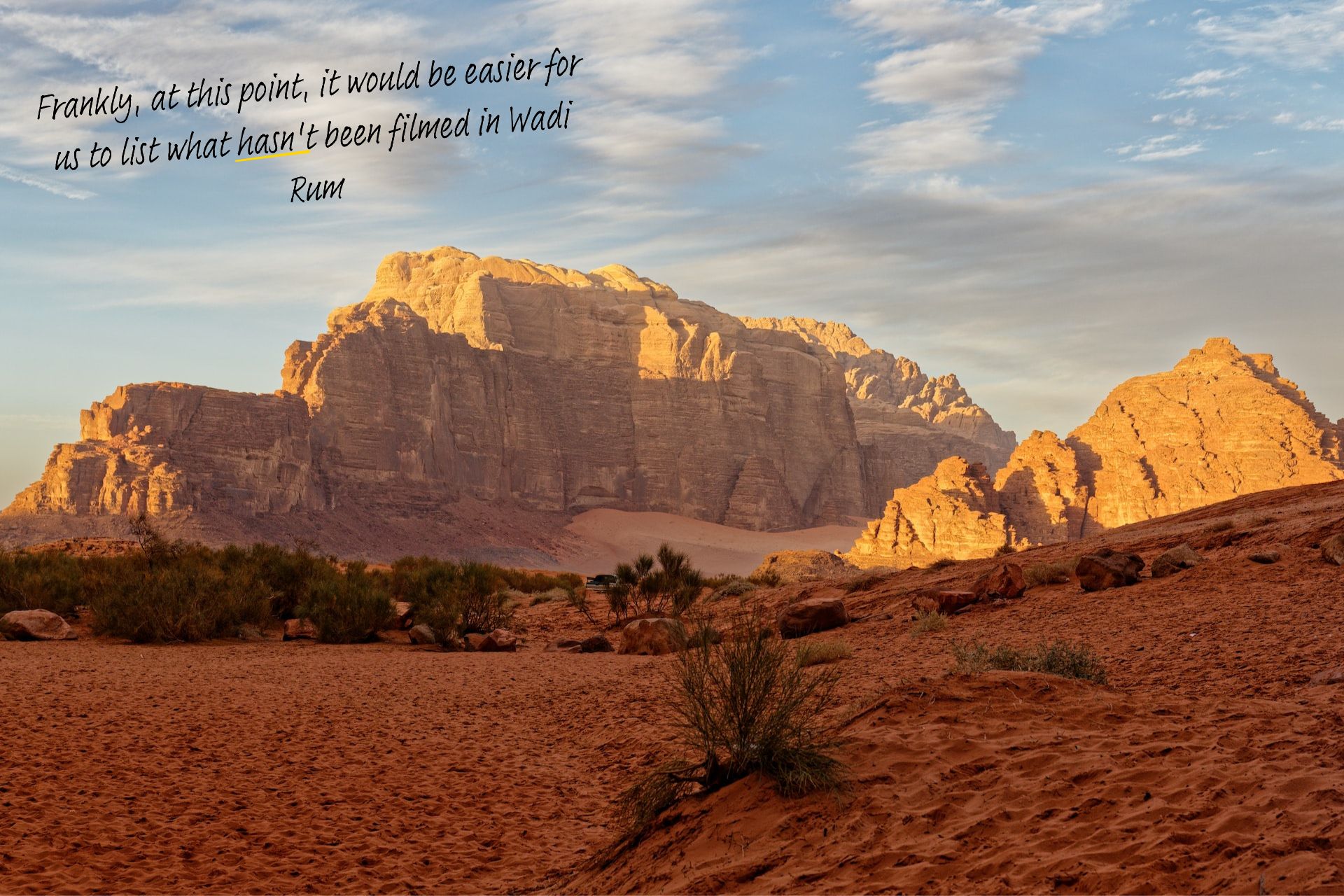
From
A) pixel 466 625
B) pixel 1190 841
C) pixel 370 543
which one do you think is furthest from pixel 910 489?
pixel 1190 841

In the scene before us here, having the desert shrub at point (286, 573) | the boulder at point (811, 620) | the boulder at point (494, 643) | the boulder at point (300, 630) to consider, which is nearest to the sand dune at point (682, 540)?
the desert shrub at point (286, 573)

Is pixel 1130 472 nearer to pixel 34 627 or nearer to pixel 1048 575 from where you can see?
pixel 1048 575

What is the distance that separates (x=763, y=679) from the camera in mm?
7055

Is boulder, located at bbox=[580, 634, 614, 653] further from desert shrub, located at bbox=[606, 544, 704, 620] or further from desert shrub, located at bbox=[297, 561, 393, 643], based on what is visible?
desert shrub, located at bbox=[606, 544, 704, 620]

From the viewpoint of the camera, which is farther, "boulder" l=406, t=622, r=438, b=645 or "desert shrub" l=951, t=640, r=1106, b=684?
"boulder" l=406, t=622, r=438, b=645

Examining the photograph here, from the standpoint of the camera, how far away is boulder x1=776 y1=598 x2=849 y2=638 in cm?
1944

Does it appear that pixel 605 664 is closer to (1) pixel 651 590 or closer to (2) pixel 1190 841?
(1) pixel 651 590

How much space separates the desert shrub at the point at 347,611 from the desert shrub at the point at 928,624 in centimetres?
1232

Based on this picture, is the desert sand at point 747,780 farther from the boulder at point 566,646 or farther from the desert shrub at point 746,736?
the boulder at point 566,646

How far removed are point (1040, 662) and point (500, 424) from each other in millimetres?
121442

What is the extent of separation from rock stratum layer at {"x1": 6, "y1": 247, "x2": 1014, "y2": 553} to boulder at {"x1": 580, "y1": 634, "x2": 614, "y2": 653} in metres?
79.8

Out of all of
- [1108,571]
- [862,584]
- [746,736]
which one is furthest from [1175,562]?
[746,736]

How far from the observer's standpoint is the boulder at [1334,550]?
1512 centimetres

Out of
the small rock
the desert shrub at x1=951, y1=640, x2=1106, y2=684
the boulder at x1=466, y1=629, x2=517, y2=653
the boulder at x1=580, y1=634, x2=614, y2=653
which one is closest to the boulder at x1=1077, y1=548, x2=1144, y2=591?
the desert shrub at x1=951, y1=640, x2=1106, y2=684
